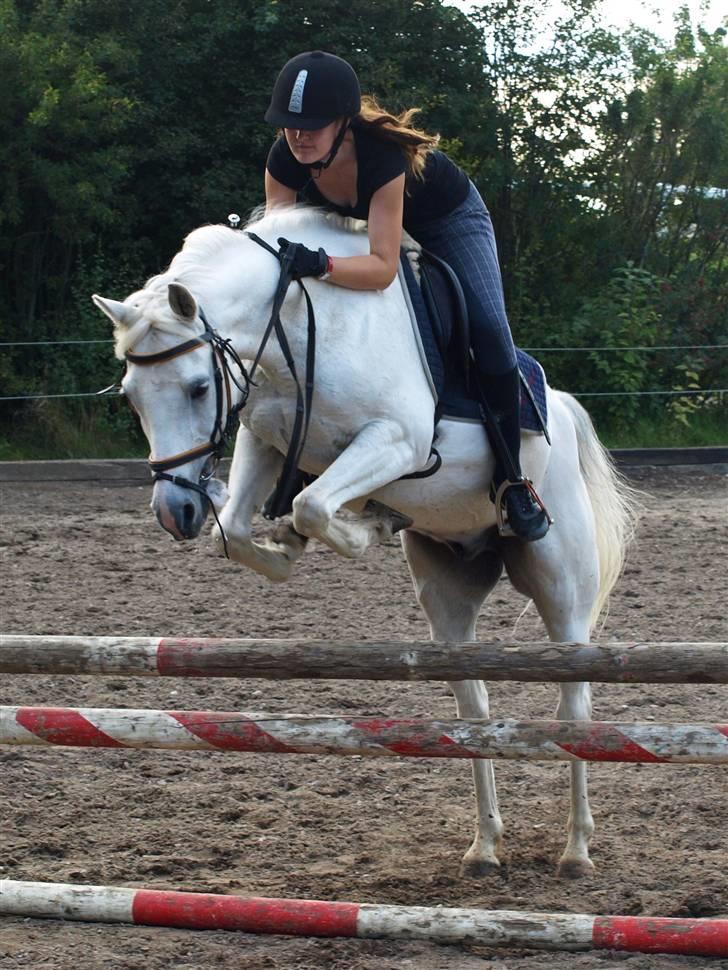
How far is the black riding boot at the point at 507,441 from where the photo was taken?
13.6 ft

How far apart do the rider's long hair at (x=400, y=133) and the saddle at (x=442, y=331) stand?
0.33m

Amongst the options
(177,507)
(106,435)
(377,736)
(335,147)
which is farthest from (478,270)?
(106,435)

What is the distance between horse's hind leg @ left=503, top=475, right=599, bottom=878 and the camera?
4.56m

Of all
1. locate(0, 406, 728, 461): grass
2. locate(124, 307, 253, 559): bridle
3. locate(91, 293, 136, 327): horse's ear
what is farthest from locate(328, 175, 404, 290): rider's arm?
locate(0, 406, 728, 461): grass

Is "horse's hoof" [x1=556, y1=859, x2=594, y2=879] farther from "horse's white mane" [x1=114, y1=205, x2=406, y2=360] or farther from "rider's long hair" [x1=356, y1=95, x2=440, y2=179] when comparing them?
"rider's long hair" [x1=356, y1=95, x2=440, y2=179]

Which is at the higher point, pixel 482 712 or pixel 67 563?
pixel 482 712

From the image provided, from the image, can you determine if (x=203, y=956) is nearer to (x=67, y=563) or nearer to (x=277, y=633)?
(x=277, y=633)

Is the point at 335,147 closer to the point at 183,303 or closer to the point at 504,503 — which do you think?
the point at 183,303

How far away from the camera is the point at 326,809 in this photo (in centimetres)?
476

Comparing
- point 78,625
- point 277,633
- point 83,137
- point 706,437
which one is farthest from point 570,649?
point 83,137

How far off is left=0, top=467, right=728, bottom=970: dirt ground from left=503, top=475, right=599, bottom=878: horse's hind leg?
16.6 inches

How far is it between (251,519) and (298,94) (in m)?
1.28

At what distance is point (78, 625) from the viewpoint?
707 cm

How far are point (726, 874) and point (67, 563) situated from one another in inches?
218
